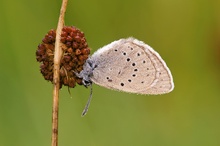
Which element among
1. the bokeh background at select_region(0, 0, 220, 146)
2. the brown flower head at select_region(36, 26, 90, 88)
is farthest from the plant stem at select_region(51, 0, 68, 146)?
the bokeh background at select_region(0, 0, 220, 146)

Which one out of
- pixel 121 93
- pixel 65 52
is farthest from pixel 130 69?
pixel 121 93

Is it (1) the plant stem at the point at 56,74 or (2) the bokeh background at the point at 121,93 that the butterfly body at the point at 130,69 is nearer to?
(1) the plant stem at the point at 56,74

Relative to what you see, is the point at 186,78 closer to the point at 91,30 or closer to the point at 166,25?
the point at 166,25

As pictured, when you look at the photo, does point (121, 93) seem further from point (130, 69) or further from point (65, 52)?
point (65, 52)

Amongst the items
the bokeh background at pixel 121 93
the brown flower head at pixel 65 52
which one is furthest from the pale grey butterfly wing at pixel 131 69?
the bokeh background at pixel 121 93

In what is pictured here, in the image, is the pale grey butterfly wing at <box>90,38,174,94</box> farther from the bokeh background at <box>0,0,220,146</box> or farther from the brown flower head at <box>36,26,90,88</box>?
the bokeh background at <box>0,0,220,146</box>

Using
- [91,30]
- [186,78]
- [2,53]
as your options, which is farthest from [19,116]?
[186,78]
